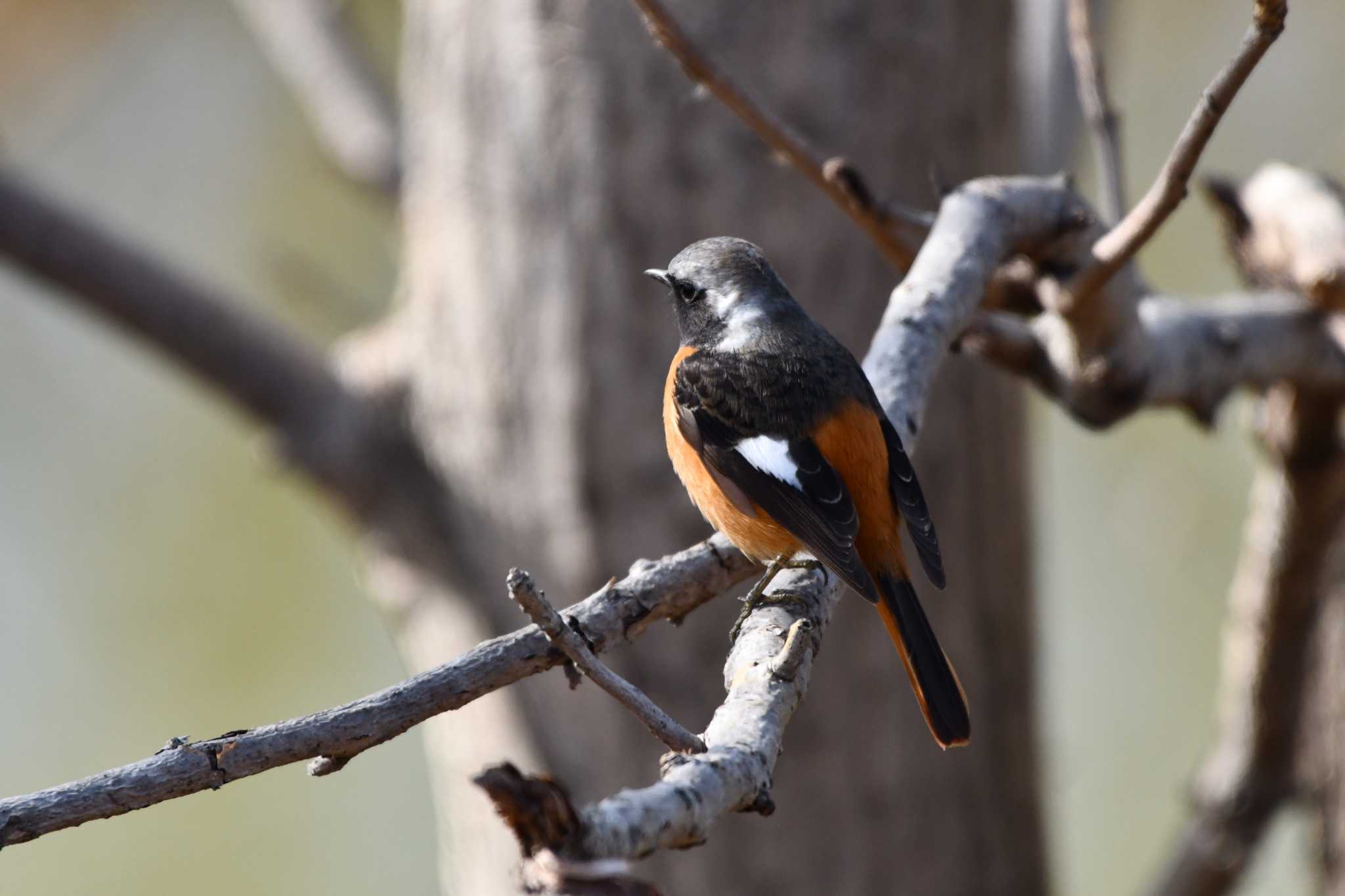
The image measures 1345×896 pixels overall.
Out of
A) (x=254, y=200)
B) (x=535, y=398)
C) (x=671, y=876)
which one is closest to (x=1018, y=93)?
(x=535, y=398)

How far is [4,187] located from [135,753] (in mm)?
5783

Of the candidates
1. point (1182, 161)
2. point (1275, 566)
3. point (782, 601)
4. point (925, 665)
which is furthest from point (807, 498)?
point (1275, 566)

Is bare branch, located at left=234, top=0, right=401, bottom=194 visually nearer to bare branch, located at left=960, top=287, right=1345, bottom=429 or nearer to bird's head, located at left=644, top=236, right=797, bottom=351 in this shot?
bird's head, located at left=644, top=236, right=797, bottom=351

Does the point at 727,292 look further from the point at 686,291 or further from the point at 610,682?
the point at 610,682

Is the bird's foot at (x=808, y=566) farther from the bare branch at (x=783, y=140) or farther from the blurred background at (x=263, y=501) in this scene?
the blurred background at (x=263, y=501)

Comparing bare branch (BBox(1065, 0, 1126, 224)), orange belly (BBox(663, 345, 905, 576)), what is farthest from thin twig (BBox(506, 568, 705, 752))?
bare branch (BBox(1065, 0, 1126, 224))

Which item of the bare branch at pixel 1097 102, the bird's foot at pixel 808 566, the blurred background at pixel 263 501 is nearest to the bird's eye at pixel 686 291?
the bird's foot at pixel 808 566

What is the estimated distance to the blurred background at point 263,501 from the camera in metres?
6.95

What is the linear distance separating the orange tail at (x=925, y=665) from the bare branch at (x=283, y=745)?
765mm

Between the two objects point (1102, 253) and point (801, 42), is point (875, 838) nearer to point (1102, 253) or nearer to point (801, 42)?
point (1102, 253)

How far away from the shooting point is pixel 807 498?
7.15ft

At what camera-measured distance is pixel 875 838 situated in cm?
344

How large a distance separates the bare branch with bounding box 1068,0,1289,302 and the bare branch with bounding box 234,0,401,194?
2677mm

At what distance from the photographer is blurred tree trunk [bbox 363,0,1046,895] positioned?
3346 mm
